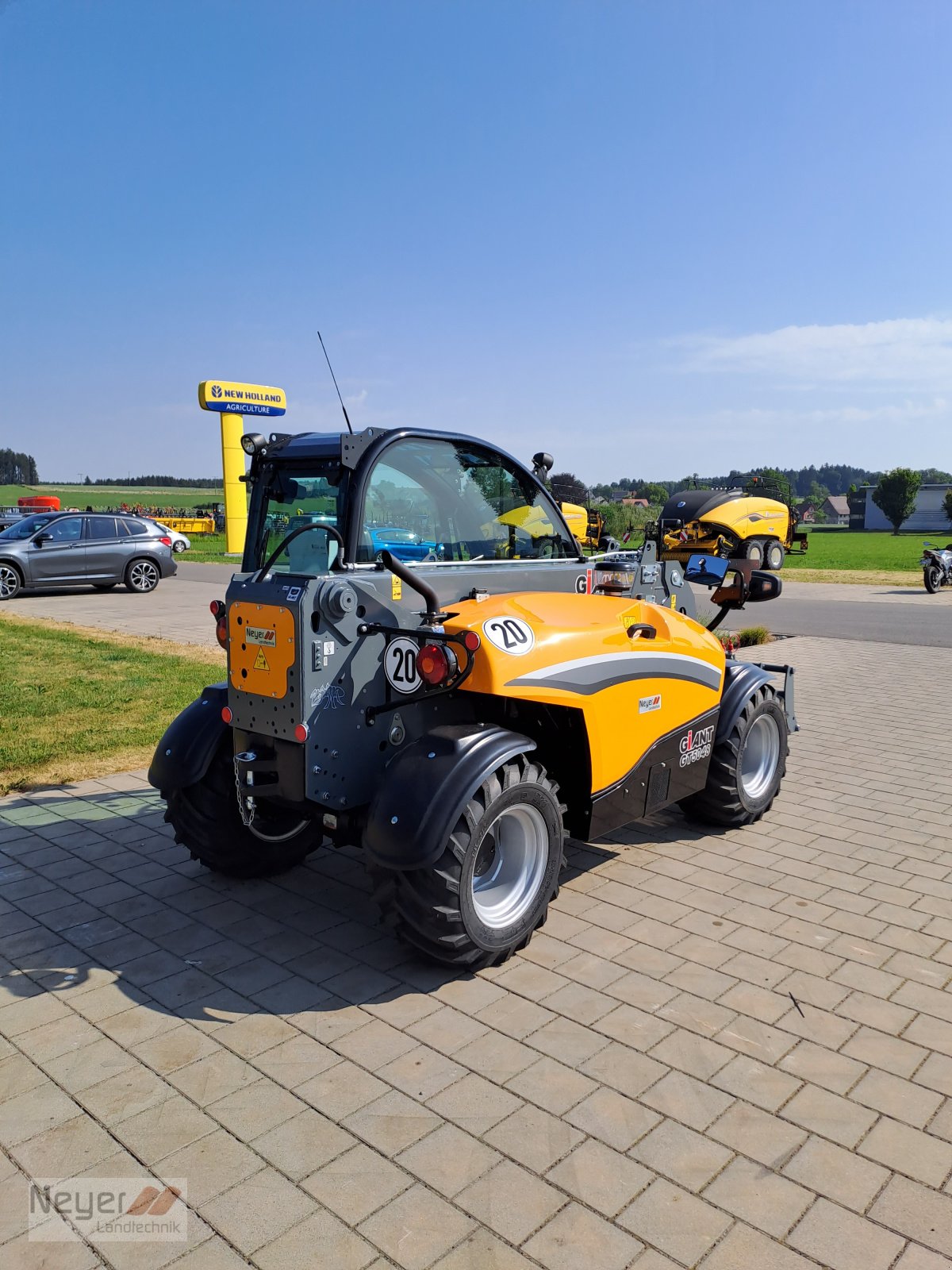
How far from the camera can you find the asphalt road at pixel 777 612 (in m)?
14.5

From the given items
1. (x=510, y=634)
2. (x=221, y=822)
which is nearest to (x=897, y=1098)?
(x=510, y=634)

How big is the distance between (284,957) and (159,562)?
17650mm

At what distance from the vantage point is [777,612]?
58.1ft

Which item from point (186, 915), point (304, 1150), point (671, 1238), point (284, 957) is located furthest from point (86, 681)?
point (671, 1238)

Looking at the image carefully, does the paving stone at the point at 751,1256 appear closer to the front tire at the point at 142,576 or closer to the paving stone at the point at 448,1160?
the paving stone at the point at 448,1160

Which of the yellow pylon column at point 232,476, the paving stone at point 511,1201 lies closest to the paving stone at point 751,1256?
the paving stone at point 511,1201

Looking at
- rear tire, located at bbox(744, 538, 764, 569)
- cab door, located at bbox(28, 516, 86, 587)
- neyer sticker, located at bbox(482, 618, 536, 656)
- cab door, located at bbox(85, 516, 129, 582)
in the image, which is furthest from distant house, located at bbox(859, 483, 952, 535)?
neyer sticker, located at bbox(482, 618, 536, 656)

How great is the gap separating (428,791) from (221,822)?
1476mm

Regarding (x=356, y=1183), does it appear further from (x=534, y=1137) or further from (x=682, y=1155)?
(x=682, y=1155)

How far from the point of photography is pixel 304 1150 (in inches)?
111

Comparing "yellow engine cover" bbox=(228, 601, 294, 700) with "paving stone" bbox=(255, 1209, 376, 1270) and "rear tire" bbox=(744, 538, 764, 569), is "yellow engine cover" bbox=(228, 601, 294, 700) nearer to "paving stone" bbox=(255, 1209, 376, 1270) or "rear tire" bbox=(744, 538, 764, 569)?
"paving stone" bbox=(255, 1209, 376, 1270)

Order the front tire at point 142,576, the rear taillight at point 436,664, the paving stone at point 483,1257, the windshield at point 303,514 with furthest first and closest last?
1. the front tire at point 142,576
2. the windshield at point 303,514
3. the rear taillight at point 436,664
4. the paving stone at point 483,1257

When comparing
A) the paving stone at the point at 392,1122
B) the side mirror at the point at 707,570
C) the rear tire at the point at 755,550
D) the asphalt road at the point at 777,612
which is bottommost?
the paving stone at the point at 392,1122

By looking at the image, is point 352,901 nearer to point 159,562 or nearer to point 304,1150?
point 304,1150
